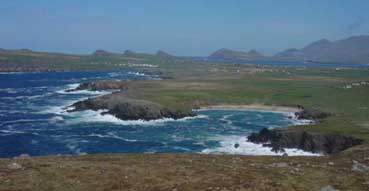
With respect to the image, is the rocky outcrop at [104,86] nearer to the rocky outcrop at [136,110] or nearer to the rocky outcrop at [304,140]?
the rocky outcrop at [136,110]

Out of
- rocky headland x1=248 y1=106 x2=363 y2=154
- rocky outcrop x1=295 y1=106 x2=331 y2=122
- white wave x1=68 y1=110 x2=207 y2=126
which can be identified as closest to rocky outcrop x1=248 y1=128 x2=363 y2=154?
rocky headland x1=248 y1=106 x2=363 y2=154

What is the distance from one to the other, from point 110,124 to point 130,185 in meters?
73.8

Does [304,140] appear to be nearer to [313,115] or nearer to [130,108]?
[313,115]

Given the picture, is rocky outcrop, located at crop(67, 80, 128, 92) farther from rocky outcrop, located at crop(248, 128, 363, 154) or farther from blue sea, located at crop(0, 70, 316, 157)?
rocky outcrop, located at crop(248, 128, 363, 154)

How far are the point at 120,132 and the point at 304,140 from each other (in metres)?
35.8

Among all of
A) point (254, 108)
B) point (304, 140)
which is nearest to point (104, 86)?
point (254, 108)

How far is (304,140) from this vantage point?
7556cm

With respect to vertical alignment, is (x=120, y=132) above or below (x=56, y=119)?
below

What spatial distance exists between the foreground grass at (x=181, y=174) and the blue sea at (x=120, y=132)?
3513 centimetres

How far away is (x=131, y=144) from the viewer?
79.8 metres

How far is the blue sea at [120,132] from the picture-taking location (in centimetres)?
7588

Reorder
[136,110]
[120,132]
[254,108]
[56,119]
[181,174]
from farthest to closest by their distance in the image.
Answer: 1. [254,108]
2. [136,110]
3. [56,119]
4. [120,132]
5. [181,174]

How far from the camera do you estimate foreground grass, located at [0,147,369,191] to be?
93.5ft

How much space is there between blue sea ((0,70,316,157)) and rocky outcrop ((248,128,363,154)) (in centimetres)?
234
